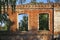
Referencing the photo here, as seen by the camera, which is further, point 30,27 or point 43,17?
point 43,17

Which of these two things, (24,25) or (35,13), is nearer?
(35,13)

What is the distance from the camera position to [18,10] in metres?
23.3

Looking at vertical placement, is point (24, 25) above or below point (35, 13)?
below

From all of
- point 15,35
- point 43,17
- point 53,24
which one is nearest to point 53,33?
point 53,24

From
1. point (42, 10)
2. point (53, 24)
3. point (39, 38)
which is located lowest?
point (39, 38)

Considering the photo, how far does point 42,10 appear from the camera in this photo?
23062 mm

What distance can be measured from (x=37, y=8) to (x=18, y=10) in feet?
6.67

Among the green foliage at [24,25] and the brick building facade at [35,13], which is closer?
the brick building facade at [35,13]

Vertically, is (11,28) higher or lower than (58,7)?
lower

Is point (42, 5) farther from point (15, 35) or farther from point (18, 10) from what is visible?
point (15, 35)

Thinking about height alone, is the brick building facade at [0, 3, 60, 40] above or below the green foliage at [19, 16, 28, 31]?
above

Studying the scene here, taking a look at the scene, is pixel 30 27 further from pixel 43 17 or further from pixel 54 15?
pixel 43 17

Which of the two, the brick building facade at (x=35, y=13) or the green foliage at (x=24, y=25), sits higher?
the brick building facade at (x=35, y=13)

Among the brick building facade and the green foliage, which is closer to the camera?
the brick building facade
